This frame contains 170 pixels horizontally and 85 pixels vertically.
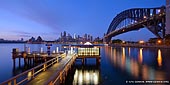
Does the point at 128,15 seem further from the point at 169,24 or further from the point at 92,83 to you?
the point at 92,83

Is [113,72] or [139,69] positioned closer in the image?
[113,72]

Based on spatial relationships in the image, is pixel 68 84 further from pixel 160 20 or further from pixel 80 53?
pixel 160 20

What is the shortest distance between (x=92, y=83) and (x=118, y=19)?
134 meters

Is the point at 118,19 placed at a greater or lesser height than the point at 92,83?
greater

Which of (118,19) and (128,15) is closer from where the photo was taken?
(128,15)

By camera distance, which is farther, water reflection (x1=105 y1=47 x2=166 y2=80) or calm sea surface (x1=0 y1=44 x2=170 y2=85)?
water reflection (x1=105 y1=47 x2=166 y2=80)

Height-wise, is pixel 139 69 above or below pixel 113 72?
above

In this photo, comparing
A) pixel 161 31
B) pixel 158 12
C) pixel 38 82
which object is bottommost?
pixel 38 82

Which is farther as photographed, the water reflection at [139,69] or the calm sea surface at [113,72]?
the water reflection at [139,69]

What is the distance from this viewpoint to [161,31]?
97688 millimetres

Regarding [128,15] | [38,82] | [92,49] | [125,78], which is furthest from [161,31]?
[38,82]

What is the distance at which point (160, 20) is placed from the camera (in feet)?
323

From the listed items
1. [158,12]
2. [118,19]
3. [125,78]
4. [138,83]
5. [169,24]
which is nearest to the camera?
[138,83]

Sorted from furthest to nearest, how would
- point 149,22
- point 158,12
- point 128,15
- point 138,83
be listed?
1. point 128,15
2. point 158,12
3. point 149,22
4. point 138,83
